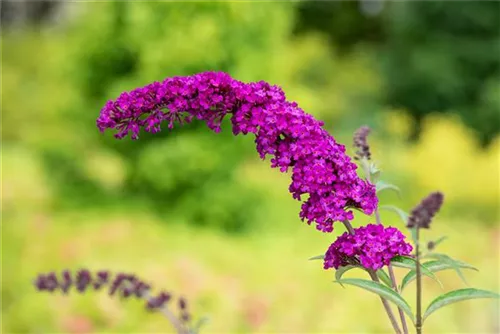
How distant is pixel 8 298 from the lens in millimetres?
5199

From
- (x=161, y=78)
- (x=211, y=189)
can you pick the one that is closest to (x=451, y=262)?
(x=161, y=78)

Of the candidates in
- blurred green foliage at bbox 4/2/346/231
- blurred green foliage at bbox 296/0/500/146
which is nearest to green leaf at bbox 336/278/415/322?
blurred green foliage at bbox 4/2/346/231

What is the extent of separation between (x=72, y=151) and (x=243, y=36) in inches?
83.4

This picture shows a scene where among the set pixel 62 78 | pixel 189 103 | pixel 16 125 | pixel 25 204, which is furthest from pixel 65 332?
pixel 16 125

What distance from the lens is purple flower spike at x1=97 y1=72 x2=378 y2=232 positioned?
5.25 feet

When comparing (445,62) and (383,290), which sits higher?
(445,62)

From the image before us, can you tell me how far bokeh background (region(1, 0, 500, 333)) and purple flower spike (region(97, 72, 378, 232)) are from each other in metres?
2.80

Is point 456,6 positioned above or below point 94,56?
above

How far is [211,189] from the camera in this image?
290 inches

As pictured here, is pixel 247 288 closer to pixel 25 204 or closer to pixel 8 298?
pixel 8 298

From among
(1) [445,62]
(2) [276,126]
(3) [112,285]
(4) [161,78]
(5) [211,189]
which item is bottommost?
(3) [112,285]

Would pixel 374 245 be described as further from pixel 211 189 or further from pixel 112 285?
pixel 211 189

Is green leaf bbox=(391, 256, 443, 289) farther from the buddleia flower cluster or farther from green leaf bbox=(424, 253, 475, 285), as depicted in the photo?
the buddleia flower cluster

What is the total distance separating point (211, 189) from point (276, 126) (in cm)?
578
